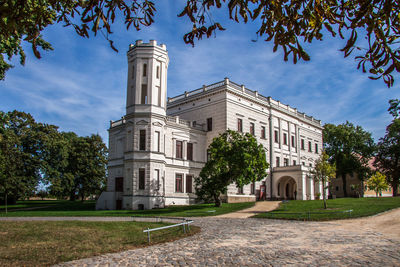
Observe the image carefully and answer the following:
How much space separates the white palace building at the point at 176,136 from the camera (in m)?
32.7

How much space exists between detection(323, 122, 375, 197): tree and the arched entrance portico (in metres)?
15.4

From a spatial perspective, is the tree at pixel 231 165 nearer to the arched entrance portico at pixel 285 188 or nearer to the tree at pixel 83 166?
the arched entrance portico at pixel 285 188

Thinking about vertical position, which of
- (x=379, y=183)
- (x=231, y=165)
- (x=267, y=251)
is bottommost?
(x=267, y=251)

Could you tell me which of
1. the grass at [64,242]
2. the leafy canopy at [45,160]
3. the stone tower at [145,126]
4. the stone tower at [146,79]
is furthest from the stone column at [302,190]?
the leafy canopy at [45,160]

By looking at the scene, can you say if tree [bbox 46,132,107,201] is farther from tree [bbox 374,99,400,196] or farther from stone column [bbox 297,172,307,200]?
tree [bbox 374,99,400,196]

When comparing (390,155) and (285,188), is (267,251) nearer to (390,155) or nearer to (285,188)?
(285,188)

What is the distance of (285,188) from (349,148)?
69.2 feet

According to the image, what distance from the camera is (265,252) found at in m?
9.58

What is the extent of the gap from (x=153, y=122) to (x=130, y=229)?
18804 millimetres

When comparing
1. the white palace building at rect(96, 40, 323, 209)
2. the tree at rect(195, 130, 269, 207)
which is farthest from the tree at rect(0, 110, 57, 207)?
the tree at rect(195, 130, 269, 207)

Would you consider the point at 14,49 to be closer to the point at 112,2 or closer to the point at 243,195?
the point at 112,2

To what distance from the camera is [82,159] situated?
52.0m

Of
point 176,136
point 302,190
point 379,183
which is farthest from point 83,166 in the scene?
point 379,183

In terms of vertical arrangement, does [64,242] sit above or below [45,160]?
below
